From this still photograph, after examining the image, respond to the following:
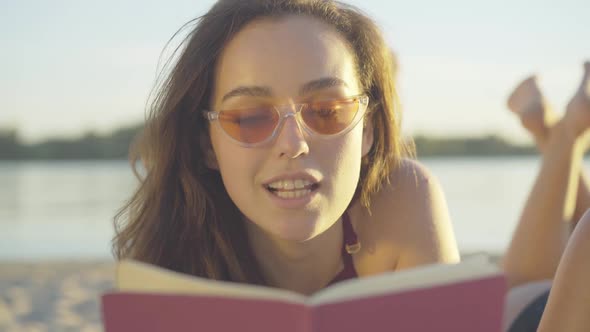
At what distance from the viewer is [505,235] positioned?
→ 788 centimetres

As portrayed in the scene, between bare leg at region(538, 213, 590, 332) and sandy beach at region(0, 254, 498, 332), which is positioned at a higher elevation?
bare leg at region(538, 213, 590, 332)

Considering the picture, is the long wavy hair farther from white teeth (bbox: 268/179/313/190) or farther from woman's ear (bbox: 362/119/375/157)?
white teeth (bbox: 268/179/313/190)

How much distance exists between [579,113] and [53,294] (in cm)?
426

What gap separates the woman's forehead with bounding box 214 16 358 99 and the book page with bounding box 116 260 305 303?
0.84m

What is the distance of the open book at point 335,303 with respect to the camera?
3.95ft

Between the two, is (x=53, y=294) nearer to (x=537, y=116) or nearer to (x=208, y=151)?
(x=208, y=151)

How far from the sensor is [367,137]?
244cm

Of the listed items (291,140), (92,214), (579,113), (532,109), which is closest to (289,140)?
(291,140)

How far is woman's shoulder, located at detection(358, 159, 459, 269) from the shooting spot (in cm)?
245

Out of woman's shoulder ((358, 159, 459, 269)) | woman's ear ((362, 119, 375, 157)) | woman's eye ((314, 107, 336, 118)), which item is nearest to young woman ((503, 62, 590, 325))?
woman's shoulder ((358, 159, 459, 269))

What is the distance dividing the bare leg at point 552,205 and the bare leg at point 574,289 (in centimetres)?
153

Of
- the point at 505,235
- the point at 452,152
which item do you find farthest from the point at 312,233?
the point at 452,152

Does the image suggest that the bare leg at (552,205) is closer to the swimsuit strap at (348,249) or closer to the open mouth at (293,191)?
the swimsuit strap at (348,249)

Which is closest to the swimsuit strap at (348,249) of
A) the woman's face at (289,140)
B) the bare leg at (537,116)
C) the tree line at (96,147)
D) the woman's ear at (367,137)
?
the woman's ear at (367,137)
